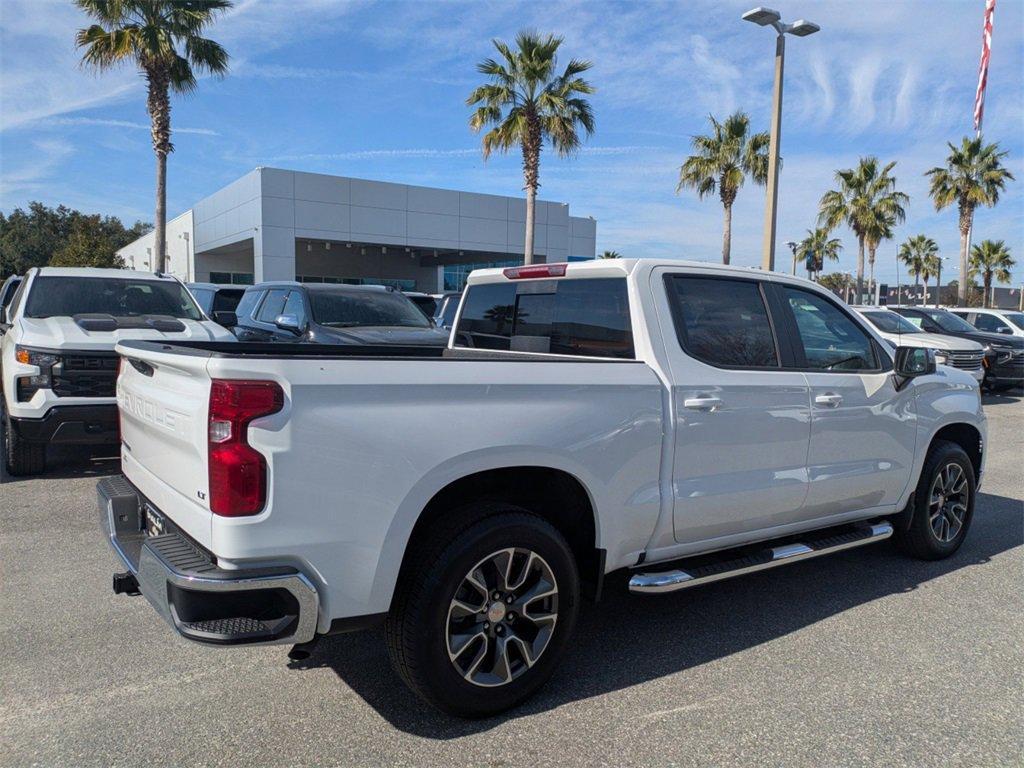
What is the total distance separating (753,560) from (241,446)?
2.64m

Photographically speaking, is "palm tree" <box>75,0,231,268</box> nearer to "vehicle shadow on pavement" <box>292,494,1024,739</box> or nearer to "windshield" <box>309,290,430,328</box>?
"windshield" <box>309,290,430,328</box>

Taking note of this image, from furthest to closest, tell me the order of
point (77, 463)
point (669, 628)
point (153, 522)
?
point (77, 463)
point (669, 628)
point (153, 522)

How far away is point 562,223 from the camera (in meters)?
34.8

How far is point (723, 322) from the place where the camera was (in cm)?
394

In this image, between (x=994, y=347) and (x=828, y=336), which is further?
(x=994, y=347)

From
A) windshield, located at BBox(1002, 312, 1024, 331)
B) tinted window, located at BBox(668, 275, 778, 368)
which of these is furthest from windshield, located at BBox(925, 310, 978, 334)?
tinted window, located at BBox(668, 275, 778, 368)

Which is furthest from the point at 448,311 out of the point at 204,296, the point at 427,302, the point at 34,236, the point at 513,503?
the point at 34,236

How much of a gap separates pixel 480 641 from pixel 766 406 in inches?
74.4

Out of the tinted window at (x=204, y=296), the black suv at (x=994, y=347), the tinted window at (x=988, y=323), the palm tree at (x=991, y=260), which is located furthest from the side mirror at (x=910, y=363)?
the palm tree at (x=991, y=260)

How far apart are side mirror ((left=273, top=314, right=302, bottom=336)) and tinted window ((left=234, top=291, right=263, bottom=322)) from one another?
1.64 metres

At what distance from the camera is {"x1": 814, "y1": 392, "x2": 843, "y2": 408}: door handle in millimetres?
4121

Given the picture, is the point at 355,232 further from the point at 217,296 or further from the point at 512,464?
the point at 512,464

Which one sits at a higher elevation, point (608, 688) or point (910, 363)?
point (910, 363)

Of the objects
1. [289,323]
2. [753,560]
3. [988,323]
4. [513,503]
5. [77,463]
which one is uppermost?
[988,323]
